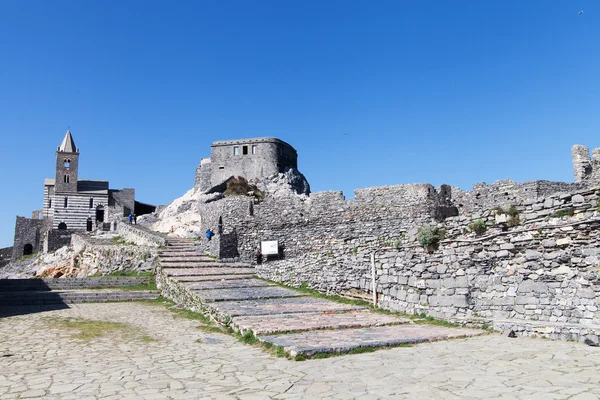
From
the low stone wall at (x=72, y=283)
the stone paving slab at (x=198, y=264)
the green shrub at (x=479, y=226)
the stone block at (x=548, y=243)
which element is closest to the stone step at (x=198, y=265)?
the stone paving slab at (x=198, y=264)

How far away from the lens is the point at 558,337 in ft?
26.7

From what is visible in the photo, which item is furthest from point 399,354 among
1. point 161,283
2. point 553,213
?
point 161,283

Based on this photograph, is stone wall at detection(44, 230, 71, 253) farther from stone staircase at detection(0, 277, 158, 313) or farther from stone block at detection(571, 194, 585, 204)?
stone block at detection(571, 194, 585, 204)

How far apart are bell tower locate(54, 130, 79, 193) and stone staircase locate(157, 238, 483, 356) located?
40.5 meters

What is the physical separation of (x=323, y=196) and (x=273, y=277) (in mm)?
5998

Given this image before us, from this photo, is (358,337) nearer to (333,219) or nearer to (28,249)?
(333,219)

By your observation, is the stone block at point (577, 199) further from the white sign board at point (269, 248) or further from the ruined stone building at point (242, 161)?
the ruined stone building at point (242, 161)

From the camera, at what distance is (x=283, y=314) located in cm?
1188

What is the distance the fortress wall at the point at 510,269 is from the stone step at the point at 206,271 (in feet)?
25.8

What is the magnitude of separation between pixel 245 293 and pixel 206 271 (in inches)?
199

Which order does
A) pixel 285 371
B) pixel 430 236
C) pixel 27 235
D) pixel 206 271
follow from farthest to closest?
1. pixel 27 235
2. pixel 206 271
3. pixel 430 236
4. pixel 285 371

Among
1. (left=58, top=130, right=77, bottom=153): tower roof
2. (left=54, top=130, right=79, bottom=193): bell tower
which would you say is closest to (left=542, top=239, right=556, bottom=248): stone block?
(left=54, top=130, right=79, bottom=193): bell tower

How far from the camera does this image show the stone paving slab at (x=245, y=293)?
1421 cm

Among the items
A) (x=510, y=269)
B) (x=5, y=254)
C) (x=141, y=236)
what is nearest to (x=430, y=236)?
(x=510, y=269)
